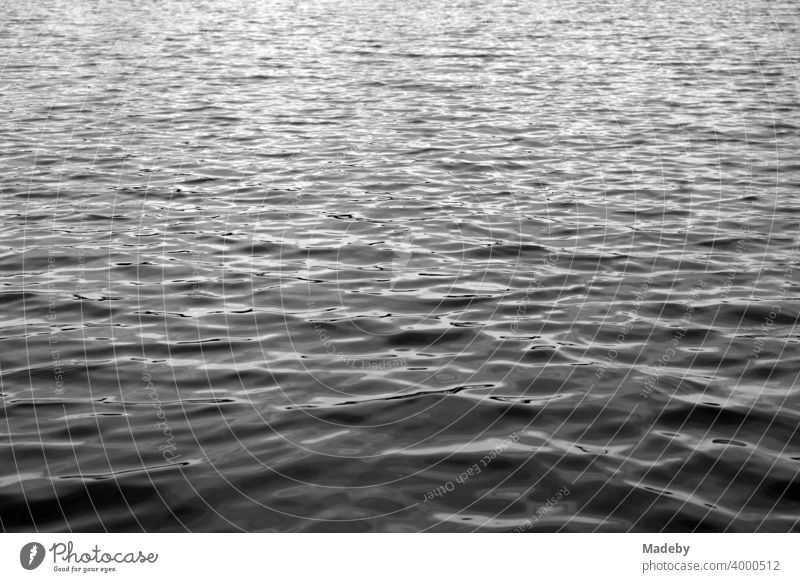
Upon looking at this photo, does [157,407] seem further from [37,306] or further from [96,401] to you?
[37,306]

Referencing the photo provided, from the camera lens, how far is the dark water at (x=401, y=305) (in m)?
8.76

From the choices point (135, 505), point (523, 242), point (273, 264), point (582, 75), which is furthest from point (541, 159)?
point (135, 505)

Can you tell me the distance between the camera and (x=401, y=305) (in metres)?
13.1

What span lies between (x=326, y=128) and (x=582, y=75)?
10633mm
